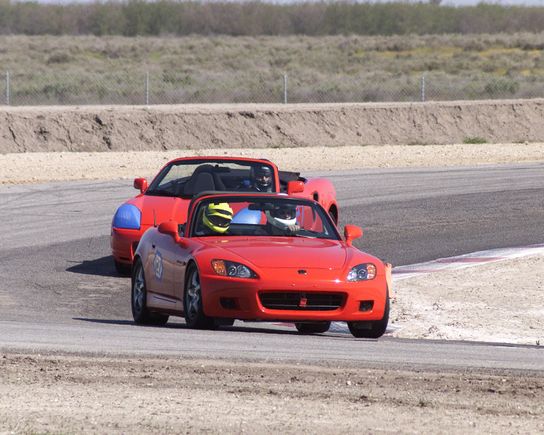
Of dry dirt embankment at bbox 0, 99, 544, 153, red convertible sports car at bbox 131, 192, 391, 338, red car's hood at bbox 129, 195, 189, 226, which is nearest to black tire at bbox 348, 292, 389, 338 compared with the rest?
red convertible sports car at bbox 131, 192, 391, 338

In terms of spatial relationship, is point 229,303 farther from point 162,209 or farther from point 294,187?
point 162,209

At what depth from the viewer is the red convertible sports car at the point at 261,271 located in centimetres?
1136

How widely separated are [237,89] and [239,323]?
36.5 meters

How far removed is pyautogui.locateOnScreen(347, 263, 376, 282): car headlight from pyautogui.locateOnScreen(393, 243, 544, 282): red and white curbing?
486cm

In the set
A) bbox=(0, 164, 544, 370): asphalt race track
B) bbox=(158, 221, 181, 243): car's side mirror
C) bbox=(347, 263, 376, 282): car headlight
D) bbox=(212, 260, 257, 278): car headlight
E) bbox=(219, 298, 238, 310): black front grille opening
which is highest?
bbox=(158, 221, 181, 243): car's side mirror

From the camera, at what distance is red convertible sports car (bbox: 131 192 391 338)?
37.3 ft

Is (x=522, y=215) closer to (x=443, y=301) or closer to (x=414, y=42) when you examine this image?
(x=443, y=301)

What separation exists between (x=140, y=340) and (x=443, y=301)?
17.4 ft

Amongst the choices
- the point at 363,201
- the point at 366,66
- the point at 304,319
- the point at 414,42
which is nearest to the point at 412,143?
the point at 363,201

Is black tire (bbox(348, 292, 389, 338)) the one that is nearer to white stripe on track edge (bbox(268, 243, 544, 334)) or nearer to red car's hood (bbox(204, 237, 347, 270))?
red car's hood (bbox(204, 237, 347, 270))

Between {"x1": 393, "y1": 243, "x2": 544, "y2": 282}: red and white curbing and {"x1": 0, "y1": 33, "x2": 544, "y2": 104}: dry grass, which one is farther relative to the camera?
{"x1": 0, "y1": 33, "x2": 544, "y2": 104}: dry grass

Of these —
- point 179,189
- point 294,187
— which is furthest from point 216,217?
point 179,189

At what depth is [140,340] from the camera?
10656mm

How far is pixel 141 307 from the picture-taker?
42.0ft
